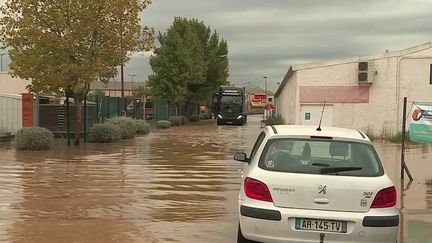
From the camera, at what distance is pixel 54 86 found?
72.7 ft

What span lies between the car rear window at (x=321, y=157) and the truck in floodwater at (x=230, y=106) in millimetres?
45439

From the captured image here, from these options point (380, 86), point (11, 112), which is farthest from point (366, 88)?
point (11, 112)

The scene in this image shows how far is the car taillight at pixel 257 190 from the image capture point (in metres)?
6.34

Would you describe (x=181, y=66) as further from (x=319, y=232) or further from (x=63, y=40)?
(x=319, y=232)

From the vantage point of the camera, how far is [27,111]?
25.5 m

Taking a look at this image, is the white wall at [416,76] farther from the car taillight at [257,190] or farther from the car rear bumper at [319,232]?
the car taillight at [257,190]

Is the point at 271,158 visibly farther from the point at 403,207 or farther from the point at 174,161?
the point at 174,161

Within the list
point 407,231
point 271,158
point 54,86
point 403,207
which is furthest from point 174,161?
point 271,158

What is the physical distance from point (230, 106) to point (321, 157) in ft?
151

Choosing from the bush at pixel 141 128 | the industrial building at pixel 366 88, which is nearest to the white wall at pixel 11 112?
the bush at pixel 141 128

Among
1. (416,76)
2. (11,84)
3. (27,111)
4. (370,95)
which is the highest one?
(11,84)

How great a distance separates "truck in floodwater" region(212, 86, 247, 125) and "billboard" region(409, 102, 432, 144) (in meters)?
38.8

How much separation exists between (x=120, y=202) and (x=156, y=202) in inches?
24.7

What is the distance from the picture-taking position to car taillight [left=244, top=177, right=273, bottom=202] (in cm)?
634
